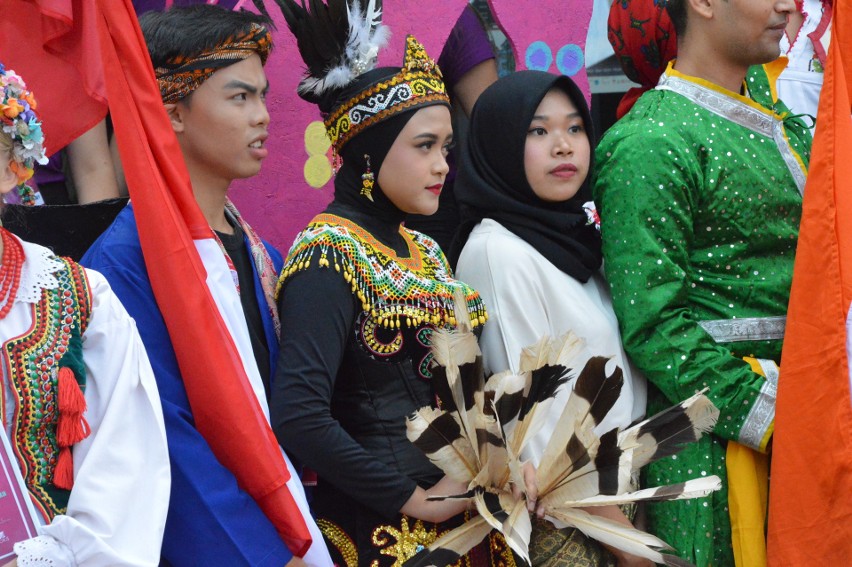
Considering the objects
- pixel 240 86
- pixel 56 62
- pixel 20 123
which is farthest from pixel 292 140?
pixel 20 123

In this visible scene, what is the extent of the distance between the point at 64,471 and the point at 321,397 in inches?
23.4

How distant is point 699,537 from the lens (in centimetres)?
295

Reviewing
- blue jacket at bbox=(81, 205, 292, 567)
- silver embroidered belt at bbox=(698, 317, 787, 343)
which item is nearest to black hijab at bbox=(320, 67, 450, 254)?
blue jacket at bbox=(81, 205, 292, 567)

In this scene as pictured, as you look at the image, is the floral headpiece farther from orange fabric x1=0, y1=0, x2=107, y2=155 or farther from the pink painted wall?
the pink painted wall

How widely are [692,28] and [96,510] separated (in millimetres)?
2181

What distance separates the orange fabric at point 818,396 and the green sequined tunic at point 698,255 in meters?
0.12

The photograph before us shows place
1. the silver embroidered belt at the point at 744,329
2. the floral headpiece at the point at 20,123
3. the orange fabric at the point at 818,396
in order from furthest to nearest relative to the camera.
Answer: the silver embroidered belt at the point at 744,329, the orange fabric at the point at 818,396, the floral headpiece at the point at 20,123

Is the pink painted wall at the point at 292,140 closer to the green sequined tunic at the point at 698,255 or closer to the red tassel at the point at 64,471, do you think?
the green sequined tunic at the point at 698,255

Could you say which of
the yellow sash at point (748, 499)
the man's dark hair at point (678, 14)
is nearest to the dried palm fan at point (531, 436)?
the yellow sash at point (748, 499)

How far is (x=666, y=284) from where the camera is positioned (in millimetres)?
2955

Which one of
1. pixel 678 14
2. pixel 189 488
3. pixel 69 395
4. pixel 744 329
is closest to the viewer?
pixel 69 395

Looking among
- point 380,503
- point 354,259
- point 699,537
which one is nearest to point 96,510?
point 380,503

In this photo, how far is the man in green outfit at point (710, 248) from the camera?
294 centimetres

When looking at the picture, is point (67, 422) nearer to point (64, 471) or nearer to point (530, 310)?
point (64, 471)
